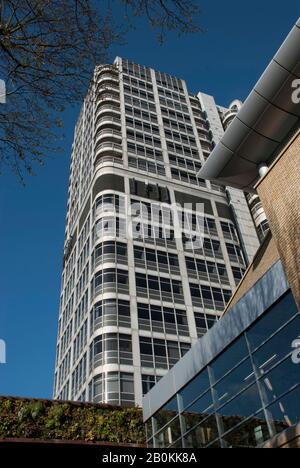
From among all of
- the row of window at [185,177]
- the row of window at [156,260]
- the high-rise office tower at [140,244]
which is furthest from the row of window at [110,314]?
the row of window at [185,177]

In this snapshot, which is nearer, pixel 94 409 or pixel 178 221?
pixel 94 409

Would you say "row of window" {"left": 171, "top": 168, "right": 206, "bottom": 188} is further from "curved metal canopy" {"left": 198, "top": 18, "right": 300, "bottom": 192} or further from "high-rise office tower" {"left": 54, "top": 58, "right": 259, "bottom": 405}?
"curved metal canopy" {"left": 198, "top": 18, "right": 300, "bottom": 192}

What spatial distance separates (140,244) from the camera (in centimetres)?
4138

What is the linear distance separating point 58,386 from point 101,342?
12398 mm

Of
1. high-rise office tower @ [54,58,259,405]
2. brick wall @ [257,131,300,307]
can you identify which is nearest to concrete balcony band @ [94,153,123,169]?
high-rise office tower @ [54,58,259,405]

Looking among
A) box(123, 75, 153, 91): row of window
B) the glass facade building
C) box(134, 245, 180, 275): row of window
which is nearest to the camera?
the glass facade building

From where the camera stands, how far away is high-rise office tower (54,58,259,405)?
33.9 m

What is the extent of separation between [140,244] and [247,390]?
30203mm

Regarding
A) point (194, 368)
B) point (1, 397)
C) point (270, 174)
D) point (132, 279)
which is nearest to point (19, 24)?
point (270, 174)

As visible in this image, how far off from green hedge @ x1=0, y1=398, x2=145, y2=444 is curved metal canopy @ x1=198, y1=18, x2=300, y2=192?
12048 millimetres

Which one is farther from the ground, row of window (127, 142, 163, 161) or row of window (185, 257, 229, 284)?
row of window (127, 142, 163, 161)

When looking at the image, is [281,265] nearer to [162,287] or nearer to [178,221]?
[162,287]

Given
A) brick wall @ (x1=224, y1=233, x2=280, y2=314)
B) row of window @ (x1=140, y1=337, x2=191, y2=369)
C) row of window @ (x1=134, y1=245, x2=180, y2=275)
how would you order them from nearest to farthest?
1. brick wall @ (x1=224, y1=233, x2=280, y2=314)
2. row of window @ (x1=140, y1=337, x2=191, y2=369)
3. row of window @ (x1=134, y1=245, x2=180, y2=275)

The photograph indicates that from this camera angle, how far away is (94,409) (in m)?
20.2
